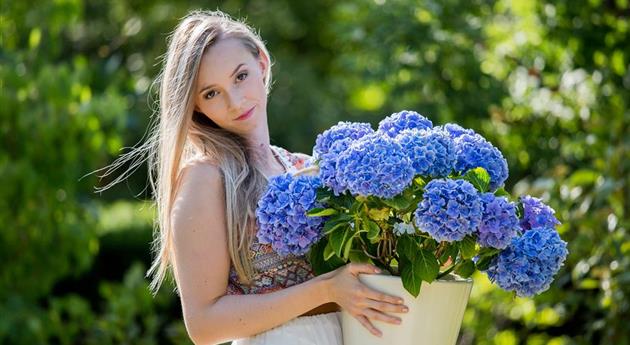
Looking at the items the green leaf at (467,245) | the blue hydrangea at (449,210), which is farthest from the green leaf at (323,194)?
the green leaf at (467,245)

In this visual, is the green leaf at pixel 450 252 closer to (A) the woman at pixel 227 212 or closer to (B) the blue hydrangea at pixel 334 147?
(A) the woman at pixel 227 212

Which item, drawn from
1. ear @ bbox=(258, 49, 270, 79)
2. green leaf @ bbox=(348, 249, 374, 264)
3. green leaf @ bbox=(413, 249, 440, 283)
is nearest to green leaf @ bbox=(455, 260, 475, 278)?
green leaf @ bbox=(413, 249, 440, 283)

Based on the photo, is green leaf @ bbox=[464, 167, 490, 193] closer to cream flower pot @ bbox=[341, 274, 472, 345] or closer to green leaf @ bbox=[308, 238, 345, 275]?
cream flower pot @ bbox=[341, 274, 472, 345]

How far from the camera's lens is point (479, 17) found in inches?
230

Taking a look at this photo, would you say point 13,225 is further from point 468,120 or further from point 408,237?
point 408,237

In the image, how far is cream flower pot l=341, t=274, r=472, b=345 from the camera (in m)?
2.43

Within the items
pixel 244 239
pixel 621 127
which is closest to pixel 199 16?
pixel 244 239

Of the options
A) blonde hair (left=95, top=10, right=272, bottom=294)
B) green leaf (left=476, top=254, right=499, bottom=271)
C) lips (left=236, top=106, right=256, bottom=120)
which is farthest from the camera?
lips (left=236, top=106, right=256, bottom=120)

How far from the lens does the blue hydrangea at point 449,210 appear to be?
229 centimetres

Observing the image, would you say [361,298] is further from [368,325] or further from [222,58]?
[222,58]

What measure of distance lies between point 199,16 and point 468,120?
118 inches

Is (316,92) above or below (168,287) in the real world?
below

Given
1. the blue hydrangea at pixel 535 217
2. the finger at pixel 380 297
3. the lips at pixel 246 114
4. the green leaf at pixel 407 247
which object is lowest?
the finger at pixel 380 297

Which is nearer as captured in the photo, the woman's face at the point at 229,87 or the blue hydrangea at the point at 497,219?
the blue hydrangea at the point at 497,219
